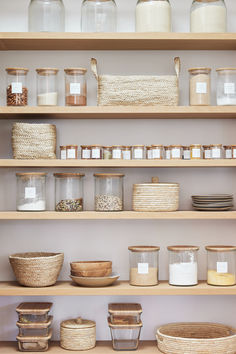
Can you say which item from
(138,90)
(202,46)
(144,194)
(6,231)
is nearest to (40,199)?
(6,231)

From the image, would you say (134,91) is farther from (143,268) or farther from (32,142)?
(143,268)

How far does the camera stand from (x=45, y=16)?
10.2 feet

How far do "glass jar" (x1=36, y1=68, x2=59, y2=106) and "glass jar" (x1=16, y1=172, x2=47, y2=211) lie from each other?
40 centimetres

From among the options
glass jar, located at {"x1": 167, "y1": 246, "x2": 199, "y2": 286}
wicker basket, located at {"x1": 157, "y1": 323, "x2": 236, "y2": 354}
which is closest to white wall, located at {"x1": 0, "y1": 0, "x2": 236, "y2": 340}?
wicker basket, located at {"x1": 157, "y1": 323, "x2": 236, "y2": 354}

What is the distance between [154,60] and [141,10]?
1.12 ft

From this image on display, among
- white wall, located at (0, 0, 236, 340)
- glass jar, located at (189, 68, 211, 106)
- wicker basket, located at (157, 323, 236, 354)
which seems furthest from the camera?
white wall, located at (0, 0, 236, 340)

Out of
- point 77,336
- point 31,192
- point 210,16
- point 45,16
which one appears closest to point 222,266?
point 77,336

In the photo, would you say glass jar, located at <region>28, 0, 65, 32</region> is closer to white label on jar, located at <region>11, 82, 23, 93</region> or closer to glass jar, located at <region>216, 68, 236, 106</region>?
white label on jar, located at <region>11, 82, 23, 93</region>

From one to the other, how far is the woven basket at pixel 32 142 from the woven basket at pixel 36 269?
0.55 metres

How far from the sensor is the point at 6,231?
329 cm

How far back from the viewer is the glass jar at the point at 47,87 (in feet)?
10.1

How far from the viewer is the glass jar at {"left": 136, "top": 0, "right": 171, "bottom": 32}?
3059 mm

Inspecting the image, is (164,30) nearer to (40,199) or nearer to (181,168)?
(181,168)

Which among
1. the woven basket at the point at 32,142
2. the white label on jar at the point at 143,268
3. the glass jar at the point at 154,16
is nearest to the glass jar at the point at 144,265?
the white label on jar at the point at 143,268
